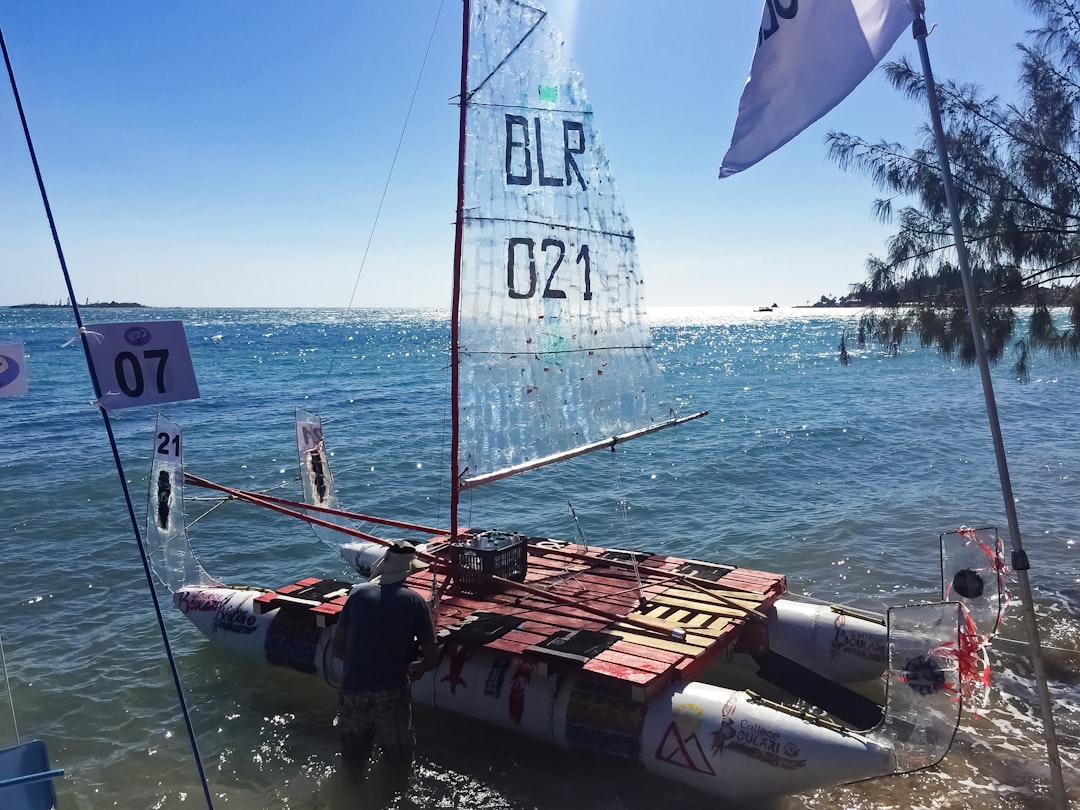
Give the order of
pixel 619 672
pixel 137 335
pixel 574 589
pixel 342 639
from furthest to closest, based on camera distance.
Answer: pixel 574 589
pixel 619 672
pixel 342 639
pixel 137 335

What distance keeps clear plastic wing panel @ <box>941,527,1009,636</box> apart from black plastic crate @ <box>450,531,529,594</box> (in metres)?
4.78

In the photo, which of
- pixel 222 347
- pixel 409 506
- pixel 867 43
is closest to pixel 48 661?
pixel 409 506

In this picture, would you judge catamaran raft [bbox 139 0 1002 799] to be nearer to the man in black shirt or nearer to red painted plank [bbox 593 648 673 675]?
red painted plank [bbox 593 648 673 675]

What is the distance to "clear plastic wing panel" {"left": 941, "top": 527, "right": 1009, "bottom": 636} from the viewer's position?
689cm

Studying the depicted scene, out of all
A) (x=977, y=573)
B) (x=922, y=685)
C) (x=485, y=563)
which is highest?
(x=977, y=573)

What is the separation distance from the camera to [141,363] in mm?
5336

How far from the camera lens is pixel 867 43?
5.20 meters

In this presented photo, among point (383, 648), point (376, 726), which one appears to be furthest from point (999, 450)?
point (376, 726)

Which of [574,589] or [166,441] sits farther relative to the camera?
[166,441]

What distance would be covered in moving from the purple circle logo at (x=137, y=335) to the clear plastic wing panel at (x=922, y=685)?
20.9ft

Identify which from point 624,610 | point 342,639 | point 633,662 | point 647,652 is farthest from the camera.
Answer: point 624,610

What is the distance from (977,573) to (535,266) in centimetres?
584

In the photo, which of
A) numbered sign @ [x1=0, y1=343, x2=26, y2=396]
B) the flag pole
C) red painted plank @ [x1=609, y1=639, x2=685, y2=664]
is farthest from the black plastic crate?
the flag pole

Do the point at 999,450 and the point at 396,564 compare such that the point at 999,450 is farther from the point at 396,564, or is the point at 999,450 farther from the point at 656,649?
the point at 396,564
